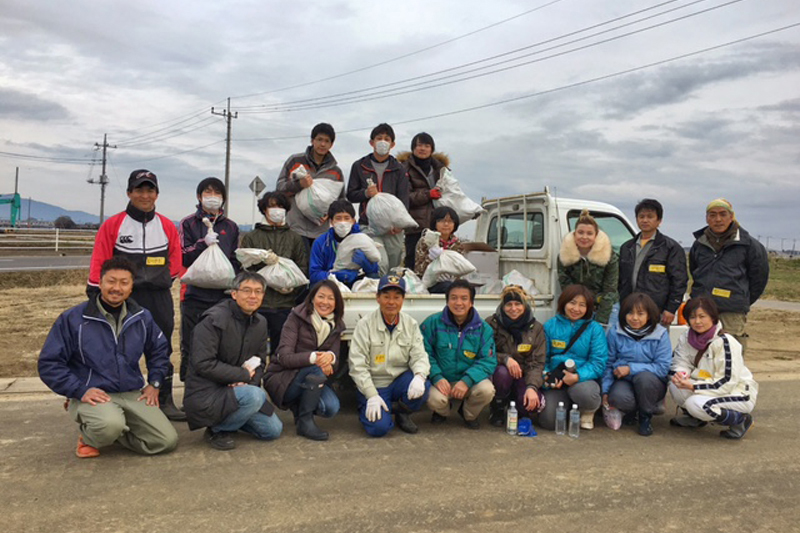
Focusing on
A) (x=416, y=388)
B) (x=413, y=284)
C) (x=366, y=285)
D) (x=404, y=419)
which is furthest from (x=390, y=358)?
(x=413, y=284)

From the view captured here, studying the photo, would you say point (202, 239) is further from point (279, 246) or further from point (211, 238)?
point (279, 246)

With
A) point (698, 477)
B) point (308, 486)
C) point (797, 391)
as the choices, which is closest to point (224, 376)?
point (308, 486)

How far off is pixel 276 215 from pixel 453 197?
193cm

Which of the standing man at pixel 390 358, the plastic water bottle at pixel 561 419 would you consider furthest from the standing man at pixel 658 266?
the standing man at pixel 390 358

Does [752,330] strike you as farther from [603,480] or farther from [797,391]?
[603,480]

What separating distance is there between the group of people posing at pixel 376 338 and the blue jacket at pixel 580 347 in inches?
Result: 0.4

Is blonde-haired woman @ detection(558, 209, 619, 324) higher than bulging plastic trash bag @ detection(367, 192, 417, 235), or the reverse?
bulging plastic trash bag @ detection(367, 192, 417, 235)

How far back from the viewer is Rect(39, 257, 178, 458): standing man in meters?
3.58

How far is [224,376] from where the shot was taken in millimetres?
3949

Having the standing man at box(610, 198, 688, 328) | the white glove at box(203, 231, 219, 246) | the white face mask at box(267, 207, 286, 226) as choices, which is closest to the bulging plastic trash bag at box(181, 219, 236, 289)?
the white glove at box(203, 231, 219, 246)

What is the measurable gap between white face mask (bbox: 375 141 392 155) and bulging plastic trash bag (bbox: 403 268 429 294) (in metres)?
1.32

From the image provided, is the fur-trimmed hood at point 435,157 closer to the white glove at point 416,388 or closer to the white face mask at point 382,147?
the white face mask at point 382,147

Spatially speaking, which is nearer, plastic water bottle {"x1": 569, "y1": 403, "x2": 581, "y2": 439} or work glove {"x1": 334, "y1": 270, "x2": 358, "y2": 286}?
plastic water bottle {"x1": 569, "y1": 403, "x2": 581, "y2": 439}

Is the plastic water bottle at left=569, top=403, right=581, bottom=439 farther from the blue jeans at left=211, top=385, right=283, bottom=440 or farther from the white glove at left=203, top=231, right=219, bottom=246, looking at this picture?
the white glove at left=203, top=231, right=219, bottom=246
